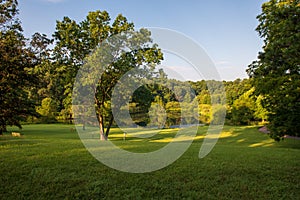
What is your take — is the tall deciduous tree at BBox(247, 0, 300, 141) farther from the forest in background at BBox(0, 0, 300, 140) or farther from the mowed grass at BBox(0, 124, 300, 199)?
the mowed grass at BBox(0, 124, 300, 199)

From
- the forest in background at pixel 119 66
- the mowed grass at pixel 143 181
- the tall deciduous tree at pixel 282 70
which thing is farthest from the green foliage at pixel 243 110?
the mowed grass at pixel 143 181

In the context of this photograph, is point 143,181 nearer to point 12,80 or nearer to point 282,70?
point 12,80

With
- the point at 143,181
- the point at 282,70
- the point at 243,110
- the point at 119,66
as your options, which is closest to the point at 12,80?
the point at 143,181

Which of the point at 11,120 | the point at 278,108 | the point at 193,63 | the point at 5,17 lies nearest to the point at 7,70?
the point at 11,120

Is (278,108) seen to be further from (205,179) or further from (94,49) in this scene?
(94,49)

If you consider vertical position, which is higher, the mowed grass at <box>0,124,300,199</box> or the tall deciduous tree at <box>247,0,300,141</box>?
the tall deciduous tree at <box>247,0,300,141</box>

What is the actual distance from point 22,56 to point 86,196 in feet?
13.7

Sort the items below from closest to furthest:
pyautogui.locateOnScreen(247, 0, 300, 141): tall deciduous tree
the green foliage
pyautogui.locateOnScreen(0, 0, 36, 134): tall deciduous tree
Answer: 1. pyautogui.locateOnScreen(0, 0, 36, 134): tall deciduous tree
2. pyautogui.locateOnScreen(247, 0, 300, 141): tall deciduous tree
3. the green foliage

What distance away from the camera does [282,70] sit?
399 inches

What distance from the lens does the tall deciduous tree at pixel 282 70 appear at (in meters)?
9.13

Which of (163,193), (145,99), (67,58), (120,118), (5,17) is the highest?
(67,58)

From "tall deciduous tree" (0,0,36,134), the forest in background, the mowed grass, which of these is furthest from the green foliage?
"tall deciduous tree" (0,0,36,134)

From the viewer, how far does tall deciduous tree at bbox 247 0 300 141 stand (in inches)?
359

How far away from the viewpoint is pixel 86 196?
4.65 meters
